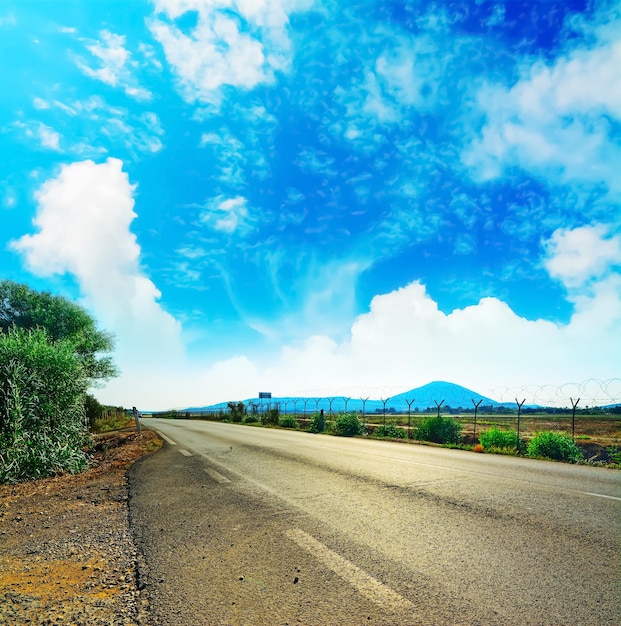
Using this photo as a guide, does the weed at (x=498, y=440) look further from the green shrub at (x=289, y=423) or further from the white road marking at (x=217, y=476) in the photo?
the green shrub at (x=289, y=423)

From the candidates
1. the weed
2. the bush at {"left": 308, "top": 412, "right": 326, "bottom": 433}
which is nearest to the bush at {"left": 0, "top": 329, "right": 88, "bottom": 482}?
the weed

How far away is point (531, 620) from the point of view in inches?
104

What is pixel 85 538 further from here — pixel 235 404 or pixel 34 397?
pixel 235 404

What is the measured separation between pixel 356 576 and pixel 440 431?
19312mm

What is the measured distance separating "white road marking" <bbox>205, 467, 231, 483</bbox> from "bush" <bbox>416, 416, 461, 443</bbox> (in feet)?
50.0

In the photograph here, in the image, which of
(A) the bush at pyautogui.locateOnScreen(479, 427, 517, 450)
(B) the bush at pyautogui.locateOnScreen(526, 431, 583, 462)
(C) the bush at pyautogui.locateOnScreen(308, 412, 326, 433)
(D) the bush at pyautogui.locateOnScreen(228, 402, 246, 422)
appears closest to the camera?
(B) the bush at pyautogui.locateOnScreen(526, 431, 583, 462)

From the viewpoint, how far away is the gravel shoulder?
2849 mm

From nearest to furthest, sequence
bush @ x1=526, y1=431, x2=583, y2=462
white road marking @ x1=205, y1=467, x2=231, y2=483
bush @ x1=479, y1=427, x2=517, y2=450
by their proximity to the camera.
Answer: white road marking @ x1=205, y1=467, x2=231, y2=483
bush @ x1=526, y1=431, x2=583, y2=462
bush @ x1=479, y1=427, x2=517, y2=450

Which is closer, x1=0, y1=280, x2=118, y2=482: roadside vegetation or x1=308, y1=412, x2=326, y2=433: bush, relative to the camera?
x1=0, y1=280, x2=118, y2=482: roadside vegetation

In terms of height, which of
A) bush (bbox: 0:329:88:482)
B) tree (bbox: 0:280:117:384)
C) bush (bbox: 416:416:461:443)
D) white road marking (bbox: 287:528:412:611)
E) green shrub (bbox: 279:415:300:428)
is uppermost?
tree (bbox: 0:280:117:384)

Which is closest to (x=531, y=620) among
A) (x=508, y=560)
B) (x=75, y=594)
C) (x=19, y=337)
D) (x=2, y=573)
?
(x=508, y=560)

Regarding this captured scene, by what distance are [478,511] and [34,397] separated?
921 cm

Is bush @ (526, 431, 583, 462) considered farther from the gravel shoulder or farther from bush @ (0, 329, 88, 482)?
bush @ (0, 329, 88, 482)

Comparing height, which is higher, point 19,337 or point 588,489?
point 19,337
